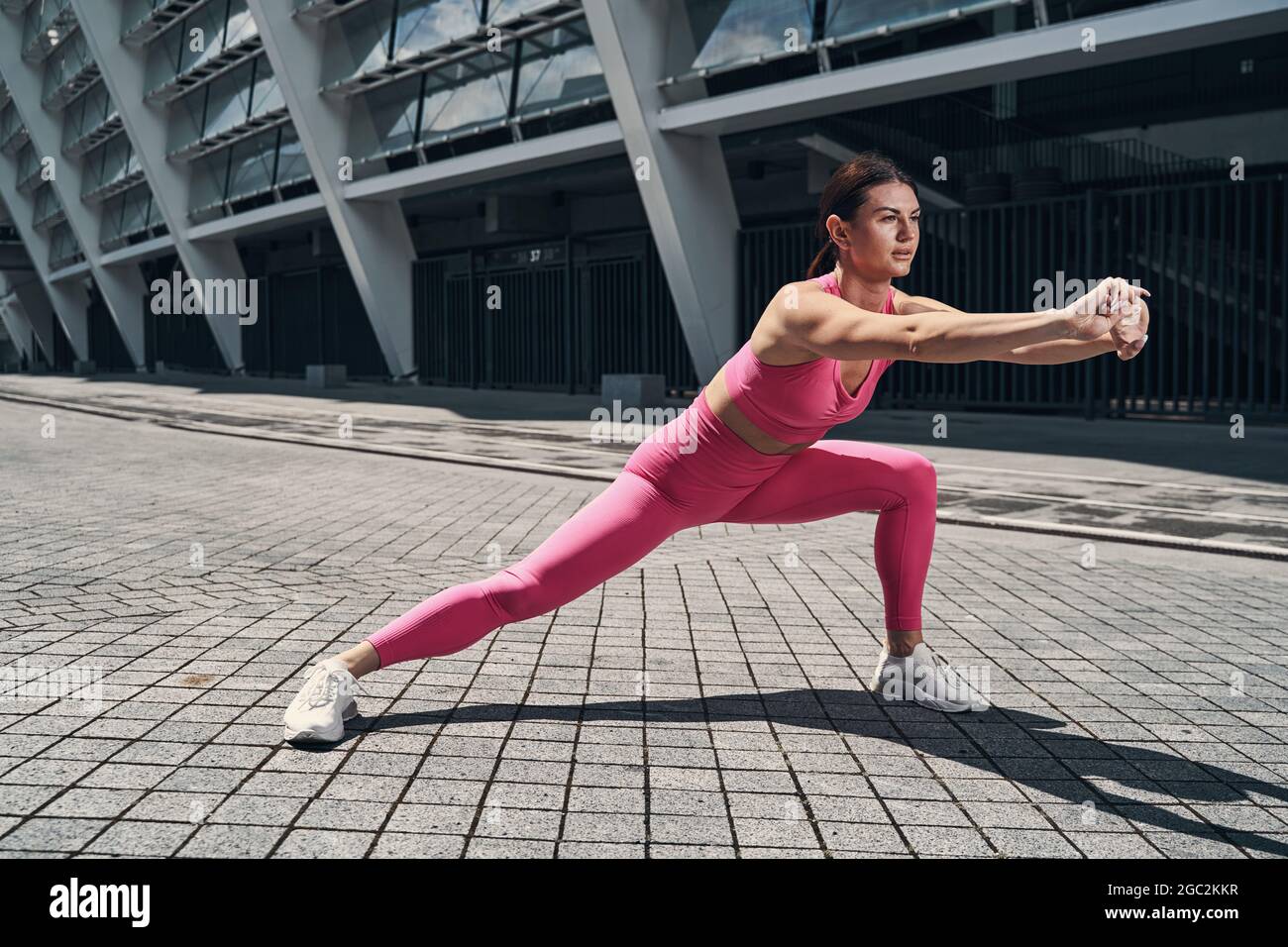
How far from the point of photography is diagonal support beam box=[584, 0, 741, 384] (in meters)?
19.8

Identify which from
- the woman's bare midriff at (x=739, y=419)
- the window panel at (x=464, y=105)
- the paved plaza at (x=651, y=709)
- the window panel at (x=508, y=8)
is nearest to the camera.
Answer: the paved plaza at (x=651, y=709)

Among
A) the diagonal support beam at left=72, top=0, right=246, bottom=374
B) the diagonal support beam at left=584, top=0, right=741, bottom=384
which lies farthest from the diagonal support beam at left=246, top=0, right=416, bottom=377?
the diagonal support beam at left=584, top=0, right=741, bottom=384

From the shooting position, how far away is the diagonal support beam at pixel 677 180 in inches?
778

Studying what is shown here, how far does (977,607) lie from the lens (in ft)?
19.1

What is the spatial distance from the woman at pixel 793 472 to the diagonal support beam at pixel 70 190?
4672 centimetres

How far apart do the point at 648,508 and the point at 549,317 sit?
2359 cm

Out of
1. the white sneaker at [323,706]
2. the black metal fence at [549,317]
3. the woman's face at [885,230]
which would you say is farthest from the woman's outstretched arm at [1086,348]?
the black metal fence at [549,317]

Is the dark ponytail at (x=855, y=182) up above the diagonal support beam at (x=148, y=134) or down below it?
below

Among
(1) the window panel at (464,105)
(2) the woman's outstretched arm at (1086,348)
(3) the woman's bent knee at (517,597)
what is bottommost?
(3) the woman's bent knee at (517,597)

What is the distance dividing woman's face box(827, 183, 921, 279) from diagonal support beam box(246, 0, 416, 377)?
1037 inches

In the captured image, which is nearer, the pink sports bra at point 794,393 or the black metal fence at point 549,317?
the pink sports bra at point 794,393

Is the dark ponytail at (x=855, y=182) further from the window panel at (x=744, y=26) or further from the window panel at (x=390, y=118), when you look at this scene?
the window panel at (x=390, y=118)

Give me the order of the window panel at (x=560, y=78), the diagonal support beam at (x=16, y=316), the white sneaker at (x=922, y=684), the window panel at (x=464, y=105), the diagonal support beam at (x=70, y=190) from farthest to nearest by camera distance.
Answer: the diagonal support beam at (x=16, y=316) → the diagonal support beam at (x=70, y=190) → the window panel at (x=464, y=105) → the window panel at (x=560, y=78) → the white sneaker at (x=922, y=684)

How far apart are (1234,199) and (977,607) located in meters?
13.2
